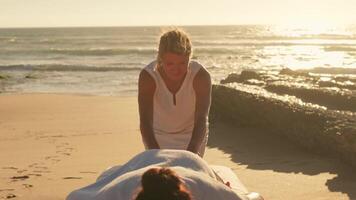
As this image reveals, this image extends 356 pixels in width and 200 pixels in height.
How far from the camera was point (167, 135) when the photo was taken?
175 inches

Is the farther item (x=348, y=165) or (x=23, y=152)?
(x=23, y=152)

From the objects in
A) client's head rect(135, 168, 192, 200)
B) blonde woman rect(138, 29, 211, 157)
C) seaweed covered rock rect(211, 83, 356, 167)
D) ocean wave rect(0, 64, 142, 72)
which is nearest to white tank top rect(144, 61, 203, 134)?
blonde woman rect(138, 29, 211, 157)

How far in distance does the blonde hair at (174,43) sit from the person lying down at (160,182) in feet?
3.02

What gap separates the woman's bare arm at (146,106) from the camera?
168 inches

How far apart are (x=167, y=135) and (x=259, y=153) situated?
11.6 feet

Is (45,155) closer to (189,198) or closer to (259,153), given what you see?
(259,153)

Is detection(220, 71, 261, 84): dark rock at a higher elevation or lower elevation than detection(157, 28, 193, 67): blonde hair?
lower

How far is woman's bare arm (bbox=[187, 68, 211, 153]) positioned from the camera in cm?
427

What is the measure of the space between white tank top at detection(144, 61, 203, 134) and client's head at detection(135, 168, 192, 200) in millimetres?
1911

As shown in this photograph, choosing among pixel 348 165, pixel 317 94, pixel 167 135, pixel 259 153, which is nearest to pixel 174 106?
pixel 167 135

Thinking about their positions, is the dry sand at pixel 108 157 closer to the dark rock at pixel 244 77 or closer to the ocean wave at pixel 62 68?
the dark rock at pixel 244 77

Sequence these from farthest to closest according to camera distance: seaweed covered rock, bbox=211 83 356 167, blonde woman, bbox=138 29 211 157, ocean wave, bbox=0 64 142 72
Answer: ocean wave, bbox=0 64 142 72, seaweed covered rock, bbox=211 83 356 167, blonde woman, bbox=138 29 211 157

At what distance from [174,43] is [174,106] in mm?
698

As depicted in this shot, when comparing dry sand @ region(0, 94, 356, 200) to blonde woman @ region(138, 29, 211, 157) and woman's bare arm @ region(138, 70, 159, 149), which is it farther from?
woman's bare arm @ region(138, 70, 159, 149)
